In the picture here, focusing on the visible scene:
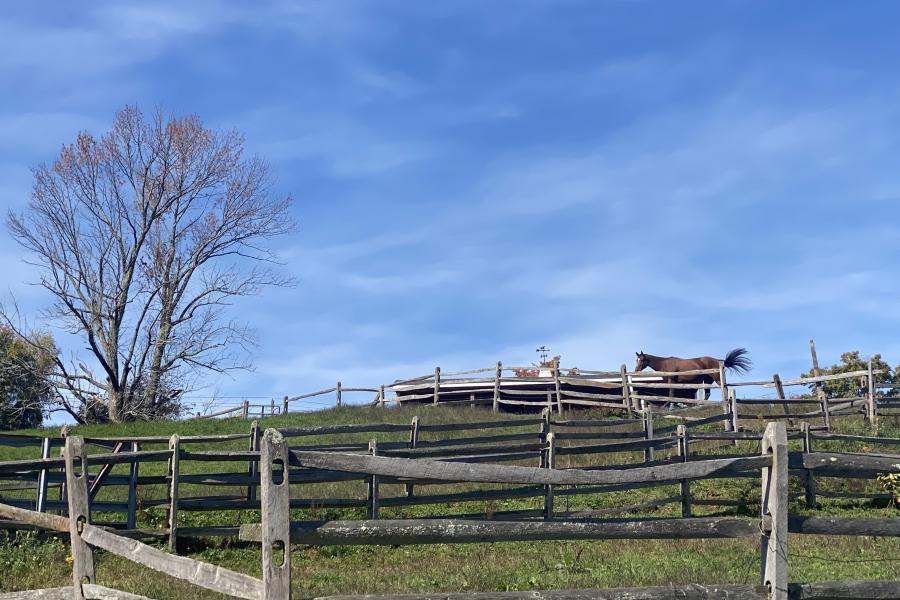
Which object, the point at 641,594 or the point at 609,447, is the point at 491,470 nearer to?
the point at 641,594

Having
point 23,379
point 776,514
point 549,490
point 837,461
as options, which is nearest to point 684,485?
point 549,490

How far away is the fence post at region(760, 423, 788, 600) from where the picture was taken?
20.0 ft

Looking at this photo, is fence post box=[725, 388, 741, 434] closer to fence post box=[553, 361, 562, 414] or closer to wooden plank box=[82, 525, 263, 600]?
fence post box=[553, 361, 562, 414]

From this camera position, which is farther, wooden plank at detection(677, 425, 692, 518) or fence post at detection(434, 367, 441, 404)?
fence post at detection(434, 367, 441, 404)

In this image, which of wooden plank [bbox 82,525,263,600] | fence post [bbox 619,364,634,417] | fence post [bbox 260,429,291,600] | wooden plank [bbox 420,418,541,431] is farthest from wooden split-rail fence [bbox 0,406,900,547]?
fence post [bbox 619,364,634,417]

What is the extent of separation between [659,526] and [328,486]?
1407 centimetres

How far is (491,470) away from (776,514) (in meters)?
1.89

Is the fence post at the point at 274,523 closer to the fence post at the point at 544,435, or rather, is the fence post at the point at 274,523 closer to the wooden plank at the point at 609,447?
the wooden plank at the point at 609,447

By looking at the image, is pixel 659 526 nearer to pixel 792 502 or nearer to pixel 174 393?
pixel 792 502

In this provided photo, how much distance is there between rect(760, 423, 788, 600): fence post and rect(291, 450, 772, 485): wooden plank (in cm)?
9

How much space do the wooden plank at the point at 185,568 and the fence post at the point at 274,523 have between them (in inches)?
5.9

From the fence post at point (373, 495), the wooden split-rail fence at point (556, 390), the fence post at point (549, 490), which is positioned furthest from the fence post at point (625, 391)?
the fence post at point (373, 495)

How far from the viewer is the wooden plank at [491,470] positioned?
5516 millimetres

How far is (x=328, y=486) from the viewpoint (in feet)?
64.7
